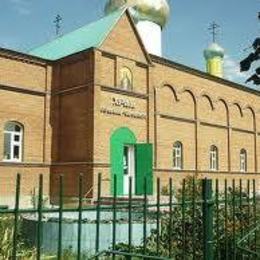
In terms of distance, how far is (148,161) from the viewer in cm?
2289

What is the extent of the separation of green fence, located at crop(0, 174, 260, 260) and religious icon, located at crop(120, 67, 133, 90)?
1166 cm

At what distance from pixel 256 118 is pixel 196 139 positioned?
28.6ft

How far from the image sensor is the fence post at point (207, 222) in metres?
4.88

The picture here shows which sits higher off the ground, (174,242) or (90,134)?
(90,134)

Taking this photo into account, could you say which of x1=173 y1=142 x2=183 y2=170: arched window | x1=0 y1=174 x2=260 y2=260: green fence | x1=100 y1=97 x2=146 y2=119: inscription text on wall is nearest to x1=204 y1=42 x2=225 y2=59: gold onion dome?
Result: x1=173 y1=142 x2=183 y2=170: arched window

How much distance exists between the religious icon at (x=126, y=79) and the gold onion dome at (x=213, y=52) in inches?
736

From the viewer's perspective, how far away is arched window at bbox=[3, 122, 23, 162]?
2075 cm

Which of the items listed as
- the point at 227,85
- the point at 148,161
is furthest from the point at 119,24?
the point at 227,85

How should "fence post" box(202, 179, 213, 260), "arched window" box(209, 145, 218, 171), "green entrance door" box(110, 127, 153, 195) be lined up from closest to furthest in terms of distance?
"fence post" box(202, 179, 213, 260), "green entrance door" box(110, 127, 153, 195), "arched window" box(209, 145, 218, 171)

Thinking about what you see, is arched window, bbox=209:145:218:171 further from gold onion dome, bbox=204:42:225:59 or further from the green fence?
the green fence

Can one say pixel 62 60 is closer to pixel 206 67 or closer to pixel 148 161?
pixel 148 161

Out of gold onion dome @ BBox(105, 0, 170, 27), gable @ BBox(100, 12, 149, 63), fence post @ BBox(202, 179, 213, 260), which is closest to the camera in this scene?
fence post @ BBox(202, 179, 213, 260)

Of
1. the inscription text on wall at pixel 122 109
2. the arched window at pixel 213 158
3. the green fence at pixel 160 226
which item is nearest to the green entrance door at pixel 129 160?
the inscription text on wall at pixel 122 109

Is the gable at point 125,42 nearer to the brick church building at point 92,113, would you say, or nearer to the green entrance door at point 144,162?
the brick church building at point 92,113
